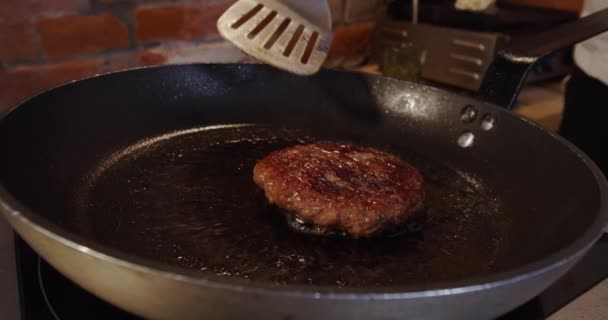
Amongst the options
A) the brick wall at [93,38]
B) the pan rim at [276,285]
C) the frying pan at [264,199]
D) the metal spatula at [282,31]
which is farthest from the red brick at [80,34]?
the pan rim at [276,285]

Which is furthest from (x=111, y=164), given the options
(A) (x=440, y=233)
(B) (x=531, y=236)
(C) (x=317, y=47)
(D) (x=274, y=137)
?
(B) (x=531, y=236)

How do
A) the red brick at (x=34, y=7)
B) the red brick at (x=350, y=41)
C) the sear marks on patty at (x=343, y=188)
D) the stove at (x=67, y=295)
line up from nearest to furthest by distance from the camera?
1. the stove at (x=67, y=295)
2. the sear marks on patty at (x=343, y=188)
3. the red brick at (x=34, y=7)
4. the red brick at (x=350, y=41)

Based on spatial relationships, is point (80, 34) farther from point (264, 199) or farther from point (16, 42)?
point (264, 199)

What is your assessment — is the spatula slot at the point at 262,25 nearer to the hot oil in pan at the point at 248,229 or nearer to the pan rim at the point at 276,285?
the hot oil in pan at the point at 248,229

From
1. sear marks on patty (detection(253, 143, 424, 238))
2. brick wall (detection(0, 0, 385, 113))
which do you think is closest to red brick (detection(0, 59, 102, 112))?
brick wall (detection(0, 0, 385, 113))

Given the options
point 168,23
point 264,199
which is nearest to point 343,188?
point 264,199
